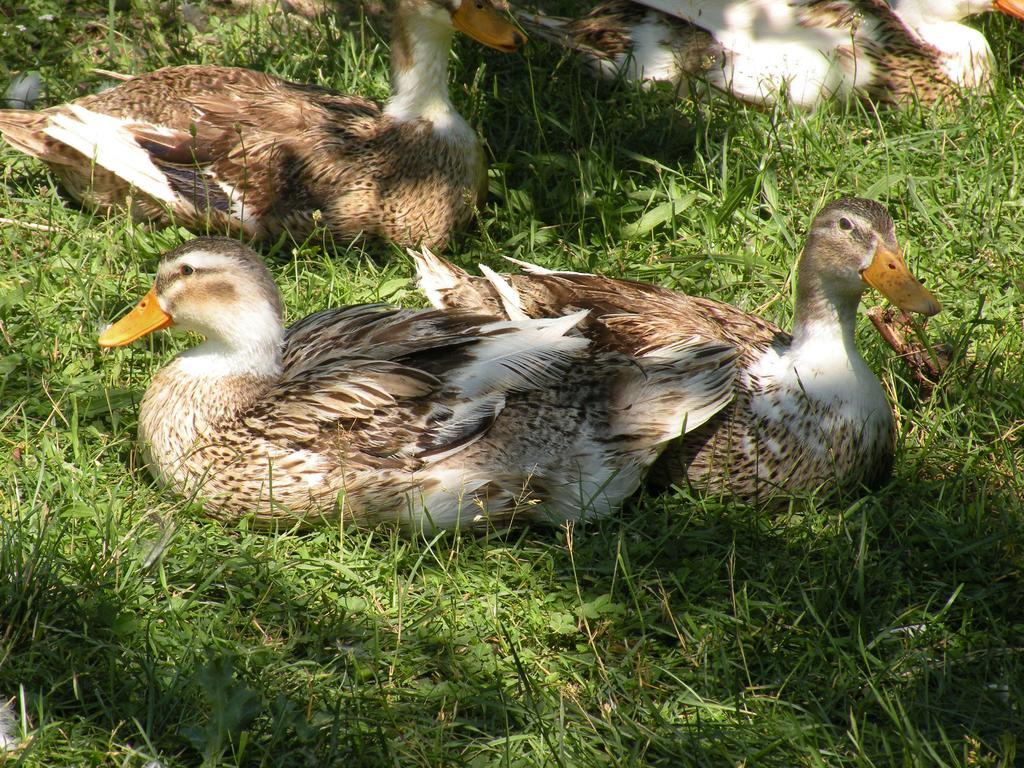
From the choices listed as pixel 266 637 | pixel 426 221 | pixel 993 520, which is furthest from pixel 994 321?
pixel 266 637

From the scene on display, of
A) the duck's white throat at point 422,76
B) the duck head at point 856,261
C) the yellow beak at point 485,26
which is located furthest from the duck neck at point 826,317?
the duck's white throat at point 422,76

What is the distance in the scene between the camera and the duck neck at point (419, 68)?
5570 mm

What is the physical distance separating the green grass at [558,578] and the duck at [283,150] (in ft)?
0.51

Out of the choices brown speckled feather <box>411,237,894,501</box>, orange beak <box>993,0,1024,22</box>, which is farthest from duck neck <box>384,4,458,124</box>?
orange beak <box>993,0,1024,22</box>

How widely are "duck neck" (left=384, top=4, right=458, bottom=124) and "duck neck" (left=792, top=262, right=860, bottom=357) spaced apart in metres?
2.19

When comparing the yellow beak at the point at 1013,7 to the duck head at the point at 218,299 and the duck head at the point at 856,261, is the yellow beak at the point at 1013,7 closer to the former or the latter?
the duck head at the point at 856,261

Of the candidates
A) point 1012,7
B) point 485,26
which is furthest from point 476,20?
point 1012,7

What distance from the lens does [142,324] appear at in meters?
4.24

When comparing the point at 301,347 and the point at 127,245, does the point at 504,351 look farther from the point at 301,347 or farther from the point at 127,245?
the point at 127,245

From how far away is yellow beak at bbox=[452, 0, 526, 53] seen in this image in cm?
545

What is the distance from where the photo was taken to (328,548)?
12.9 ft

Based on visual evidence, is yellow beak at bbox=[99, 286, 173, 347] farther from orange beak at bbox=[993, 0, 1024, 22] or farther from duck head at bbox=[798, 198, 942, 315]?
orange beak at bbox=[993, 0, 1024, 22]

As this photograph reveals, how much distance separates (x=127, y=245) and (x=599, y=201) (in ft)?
6.93

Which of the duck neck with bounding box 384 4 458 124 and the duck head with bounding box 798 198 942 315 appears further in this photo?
the duck neck with bounding box 384 4 458 124
